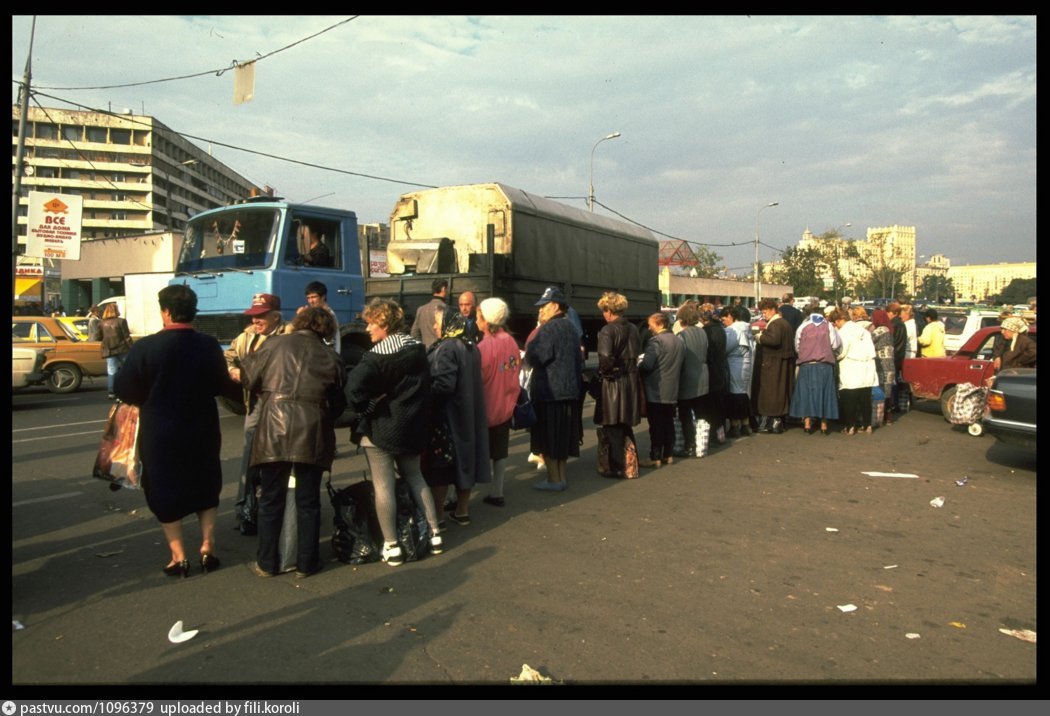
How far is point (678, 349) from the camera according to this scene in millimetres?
8016

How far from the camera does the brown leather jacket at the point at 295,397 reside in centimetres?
447

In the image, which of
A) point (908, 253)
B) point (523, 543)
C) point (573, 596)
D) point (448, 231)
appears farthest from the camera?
point (908, 253)

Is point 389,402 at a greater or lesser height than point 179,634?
greater

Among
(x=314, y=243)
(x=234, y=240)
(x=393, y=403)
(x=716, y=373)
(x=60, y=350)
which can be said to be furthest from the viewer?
(x=60, y=350)

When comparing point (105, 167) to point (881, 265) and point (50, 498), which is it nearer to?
point (881, 265)

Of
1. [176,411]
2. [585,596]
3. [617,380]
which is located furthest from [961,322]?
[176,411]

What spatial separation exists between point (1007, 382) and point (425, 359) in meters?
6.73

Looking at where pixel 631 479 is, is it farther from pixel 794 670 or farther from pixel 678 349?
pixel 794 670

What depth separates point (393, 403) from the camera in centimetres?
482

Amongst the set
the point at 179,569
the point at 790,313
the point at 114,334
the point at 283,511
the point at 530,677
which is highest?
the point at 790,313

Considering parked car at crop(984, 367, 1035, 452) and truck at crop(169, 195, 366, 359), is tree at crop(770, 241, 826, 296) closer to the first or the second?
parked car at crop(984, 367, 1035, 452)

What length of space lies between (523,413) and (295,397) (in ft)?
8.52

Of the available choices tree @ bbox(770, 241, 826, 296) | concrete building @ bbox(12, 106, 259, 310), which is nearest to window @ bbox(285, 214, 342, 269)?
tree @ bbox(770, 241, 826, 296)

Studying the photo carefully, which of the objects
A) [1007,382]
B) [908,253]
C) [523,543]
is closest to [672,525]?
[523,543]
